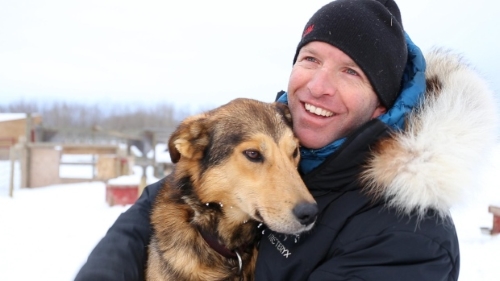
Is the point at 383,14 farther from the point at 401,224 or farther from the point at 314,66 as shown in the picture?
the point at 401,224

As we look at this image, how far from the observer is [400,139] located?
6.97ft

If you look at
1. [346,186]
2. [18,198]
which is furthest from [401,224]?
[18,198]

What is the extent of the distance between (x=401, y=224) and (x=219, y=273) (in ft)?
3.89

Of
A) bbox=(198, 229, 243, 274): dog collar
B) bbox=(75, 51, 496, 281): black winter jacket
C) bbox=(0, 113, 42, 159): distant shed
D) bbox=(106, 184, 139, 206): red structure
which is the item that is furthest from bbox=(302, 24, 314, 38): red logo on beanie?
bbox=(0, 113, 42, 159): distant shed

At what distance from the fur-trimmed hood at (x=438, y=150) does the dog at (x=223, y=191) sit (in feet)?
1.77

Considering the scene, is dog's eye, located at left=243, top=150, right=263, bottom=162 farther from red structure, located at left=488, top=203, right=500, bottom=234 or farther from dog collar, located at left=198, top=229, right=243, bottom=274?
red structure, located at left=488, top=203, right=500, bottom=234

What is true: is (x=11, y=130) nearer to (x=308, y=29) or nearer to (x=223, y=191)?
(x=223, y=191)

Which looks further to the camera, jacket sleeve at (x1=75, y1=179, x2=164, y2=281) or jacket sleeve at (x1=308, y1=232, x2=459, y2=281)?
jacket sleeve at (x1=75, y1=179, x2=164, y2=281)

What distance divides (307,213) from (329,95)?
Result: 749 millimetres

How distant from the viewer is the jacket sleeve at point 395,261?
1885 mm

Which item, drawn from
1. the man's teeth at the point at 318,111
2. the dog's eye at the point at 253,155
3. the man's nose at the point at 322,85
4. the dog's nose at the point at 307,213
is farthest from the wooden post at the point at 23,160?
the dog's nose at the point at 307,213

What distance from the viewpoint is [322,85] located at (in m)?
2.55

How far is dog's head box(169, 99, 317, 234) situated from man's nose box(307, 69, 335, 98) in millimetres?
380

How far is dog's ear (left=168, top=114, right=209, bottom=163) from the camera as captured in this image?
2961 millimetres
